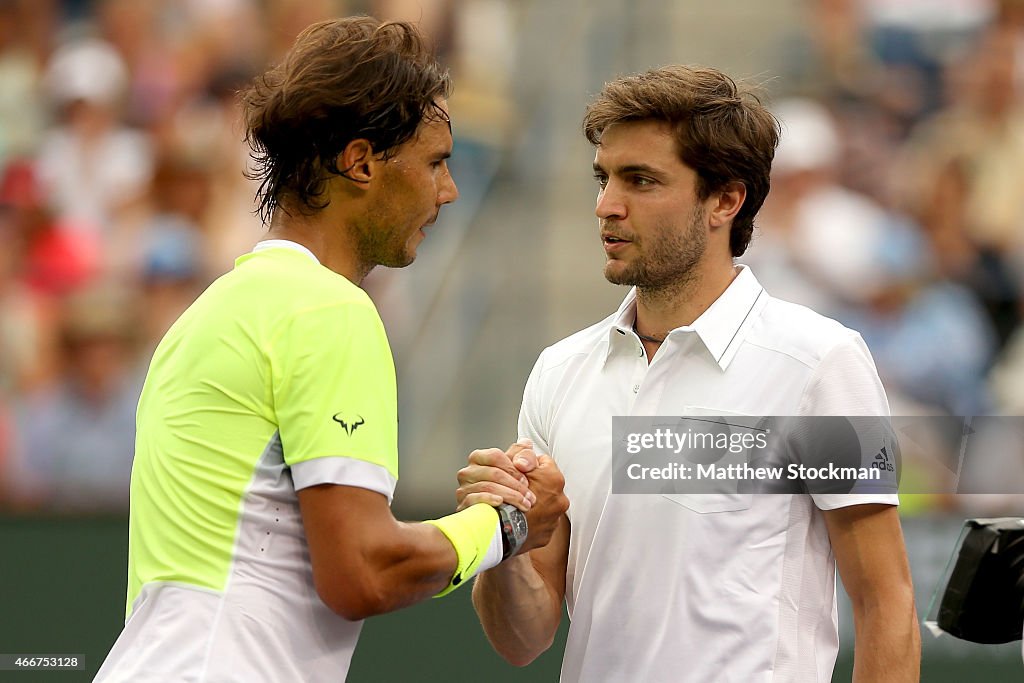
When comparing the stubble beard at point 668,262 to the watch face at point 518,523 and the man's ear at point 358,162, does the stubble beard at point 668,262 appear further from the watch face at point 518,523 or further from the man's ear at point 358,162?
the man's ear at point 358,162

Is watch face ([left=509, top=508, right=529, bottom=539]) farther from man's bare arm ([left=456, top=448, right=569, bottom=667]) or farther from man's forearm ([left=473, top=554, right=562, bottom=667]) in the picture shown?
man's forearm ([left=473, top=554, right=562, bottom=667])

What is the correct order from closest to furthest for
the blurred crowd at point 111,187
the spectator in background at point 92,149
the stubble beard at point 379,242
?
the stubble beard at point 379,242, the blurred crowd at point 111,187, the spectator in background at point 92,149

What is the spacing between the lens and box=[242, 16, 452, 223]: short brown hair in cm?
243

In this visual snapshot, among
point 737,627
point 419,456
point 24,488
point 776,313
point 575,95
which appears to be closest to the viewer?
point 737,627

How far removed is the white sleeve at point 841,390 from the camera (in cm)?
276

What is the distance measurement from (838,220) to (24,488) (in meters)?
3.80

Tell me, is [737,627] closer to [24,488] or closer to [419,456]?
[419,456]

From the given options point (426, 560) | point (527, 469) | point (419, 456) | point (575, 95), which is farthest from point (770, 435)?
point (575, 95)

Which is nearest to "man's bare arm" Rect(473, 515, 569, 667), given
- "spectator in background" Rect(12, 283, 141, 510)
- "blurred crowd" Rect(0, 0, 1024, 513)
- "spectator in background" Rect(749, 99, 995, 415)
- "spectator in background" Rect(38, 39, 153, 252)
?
"blurred crowd" Rect(0, 0, 1024, 513)

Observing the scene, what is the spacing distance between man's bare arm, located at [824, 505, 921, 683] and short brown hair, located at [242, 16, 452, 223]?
1.22 metres

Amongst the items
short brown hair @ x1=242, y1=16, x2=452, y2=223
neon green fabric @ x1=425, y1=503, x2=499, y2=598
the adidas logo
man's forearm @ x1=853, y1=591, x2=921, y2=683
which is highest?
short brown hair @ x1=242, y1=16, x2=452, y2=223

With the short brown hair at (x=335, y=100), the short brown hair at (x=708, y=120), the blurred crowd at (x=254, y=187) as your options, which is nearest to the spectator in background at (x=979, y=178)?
the blurred crowd at (x=254, y=187)

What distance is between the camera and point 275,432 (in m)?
2.27

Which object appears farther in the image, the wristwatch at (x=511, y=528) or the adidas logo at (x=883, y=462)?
the adidas logo at (x=883, y=462)
